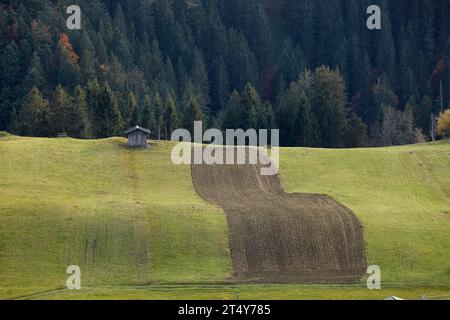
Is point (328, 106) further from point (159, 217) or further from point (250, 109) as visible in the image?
point (159, 217)

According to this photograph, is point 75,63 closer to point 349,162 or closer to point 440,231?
point 349,162

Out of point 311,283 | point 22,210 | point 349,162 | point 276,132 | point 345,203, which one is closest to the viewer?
point 311,283

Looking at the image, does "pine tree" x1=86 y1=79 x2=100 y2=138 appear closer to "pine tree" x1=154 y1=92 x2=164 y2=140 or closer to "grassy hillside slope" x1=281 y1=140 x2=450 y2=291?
"pine tree" x1=154 y1=92 x2=164 y2=140

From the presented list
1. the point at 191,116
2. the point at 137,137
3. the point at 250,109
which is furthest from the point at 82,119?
the point at 137,137

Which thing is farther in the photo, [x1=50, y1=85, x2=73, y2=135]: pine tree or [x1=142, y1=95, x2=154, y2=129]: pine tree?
[x1=142, y1=95, x2=154, y2=129]: pine tree

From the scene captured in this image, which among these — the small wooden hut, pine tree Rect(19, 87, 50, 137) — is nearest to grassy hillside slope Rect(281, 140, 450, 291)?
the small wooden hut

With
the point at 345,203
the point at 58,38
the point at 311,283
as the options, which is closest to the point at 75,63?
the point at 58,38

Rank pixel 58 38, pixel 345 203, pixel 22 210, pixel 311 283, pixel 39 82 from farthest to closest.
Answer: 1. pixel 58 38
2. pixel 39 82
3. pixel 345 203
4. pixel 22 210
5. pixel 311 283
